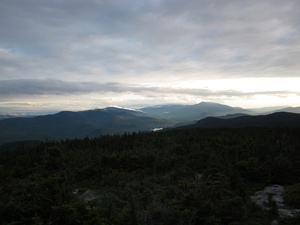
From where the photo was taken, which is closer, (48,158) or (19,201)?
(19,201)

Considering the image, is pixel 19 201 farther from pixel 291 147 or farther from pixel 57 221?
pixel 291 147

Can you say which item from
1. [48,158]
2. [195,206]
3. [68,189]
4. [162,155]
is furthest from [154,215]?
[162,155]

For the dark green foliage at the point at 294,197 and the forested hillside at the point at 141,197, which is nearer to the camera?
the forested hillside at the point at 141,197

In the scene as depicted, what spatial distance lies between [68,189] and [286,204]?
16.9 metres

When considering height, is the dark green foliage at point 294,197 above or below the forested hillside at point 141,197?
below

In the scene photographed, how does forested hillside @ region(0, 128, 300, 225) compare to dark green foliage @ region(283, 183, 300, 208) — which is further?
dark green foliage @ region(283, 183, 300, 208)

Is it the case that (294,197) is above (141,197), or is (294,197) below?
below

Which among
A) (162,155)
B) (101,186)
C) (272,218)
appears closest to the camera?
(272,218)

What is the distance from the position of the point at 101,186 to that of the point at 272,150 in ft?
92.1

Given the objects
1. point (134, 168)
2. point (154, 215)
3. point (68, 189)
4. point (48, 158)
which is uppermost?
point (48, 158)

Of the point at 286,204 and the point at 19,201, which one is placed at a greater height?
the point at 19,201

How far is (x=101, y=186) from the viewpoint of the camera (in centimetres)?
2383

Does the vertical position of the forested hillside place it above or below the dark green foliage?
above

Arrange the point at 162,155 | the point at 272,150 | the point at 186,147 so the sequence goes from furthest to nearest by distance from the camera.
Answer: the point at 186,147, the point at 162,155, the point at 272,150
